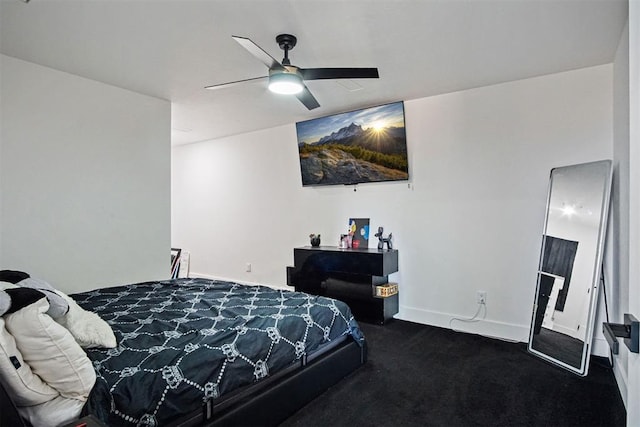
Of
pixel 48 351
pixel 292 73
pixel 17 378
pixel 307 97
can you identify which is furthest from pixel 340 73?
pixel 17 378

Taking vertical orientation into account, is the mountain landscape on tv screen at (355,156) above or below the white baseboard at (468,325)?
above

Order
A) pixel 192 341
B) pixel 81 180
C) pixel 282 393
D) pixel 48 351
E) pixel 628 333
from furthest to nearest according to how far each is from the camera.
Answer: pixel 81 180, pixel 282 393, pixel 192 341, pixel 48 351, pixel 628 333

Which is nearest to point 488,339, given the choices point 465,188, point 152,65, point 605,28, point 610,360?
point 610,360

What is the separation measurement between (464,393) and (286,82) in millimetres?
2466

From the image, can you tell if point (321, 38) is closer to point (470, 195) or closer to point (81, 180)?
point (470, 195)

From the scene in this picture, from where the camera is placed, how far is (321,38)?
257cm

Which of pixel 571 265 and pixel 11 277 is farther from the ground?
pixel 11 277

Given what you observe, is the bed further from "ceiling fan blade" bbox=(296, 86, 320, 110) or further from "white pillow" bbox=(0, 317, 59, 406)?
"ceiling fan blade" bbox=(296, 86, 320, 110)

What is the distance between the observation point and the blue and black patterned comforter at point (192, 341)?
1524mm

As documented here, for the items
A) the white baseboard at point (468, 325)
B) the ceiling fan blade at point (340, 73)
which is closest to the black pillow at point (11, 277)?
the ceiling fan blade at point (340, 73)

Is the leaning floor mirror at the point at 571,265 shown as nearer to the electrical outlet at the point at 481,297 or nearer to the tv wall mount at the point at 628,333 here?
the electrical outlet at the point at 481,297

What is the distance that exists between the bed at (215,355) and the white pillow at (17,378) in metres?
0.18

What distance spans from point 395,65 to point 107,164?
299cm

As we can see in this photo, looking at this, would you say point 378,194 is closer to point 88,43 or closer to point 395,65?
point 395,65
